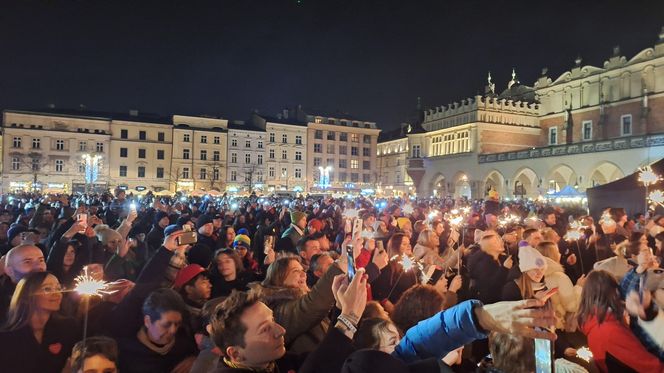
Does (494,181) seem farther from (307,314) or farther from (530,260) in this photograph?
(307,314)

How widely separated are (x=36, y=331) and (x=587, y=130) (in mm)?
52671

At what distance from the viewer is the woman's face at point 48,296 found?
318cm

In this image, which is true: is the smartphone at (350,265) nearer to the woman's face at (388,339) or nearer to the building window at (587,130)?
the woman's face at (388,339)

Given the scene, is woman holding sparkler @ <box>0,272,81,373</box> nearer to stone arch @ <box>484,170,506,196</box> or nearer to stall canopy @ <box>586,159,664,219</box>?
stall canopy @ <box>586,159,664,219</box>

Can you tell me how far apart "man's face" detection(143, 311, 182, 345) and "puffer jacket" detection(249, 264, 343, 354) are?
666 millimetres

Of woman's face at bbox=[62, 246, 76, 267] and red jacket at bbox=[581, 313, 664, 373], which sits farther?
woman's face at bbox=[62, 246, 76, 267]

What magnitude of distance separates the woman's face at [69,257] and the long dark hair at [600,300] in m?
5.15

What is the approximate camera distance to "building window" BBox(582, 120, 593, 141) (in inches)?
1855

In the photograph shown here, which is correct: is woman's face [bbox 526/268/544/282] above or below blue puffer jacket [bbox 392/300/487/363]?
below

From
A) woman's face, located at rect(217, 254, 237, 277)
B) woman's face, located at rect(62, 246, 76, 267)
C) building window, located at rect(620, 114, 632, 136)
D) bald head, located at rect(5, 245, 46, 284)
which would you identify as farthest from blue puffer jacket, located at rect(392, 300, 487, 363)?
building window, located at rect(620, 114, 632, 136)

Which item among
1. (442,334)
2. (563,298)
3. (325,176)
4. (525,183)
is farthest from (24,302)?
(325,176)

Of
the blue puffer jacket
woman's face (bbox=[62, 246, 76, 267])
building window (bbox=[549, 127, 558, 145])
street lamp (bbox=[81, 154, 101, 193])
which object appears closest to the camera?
the blue puffer jacket

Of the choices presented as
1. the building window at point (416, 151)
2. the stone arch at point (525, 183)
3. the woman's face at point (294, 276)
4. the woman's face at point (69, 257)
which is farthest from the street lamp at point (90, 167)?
the woman's face at point (294, 276)

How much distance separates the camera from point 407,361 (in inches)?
83.9
